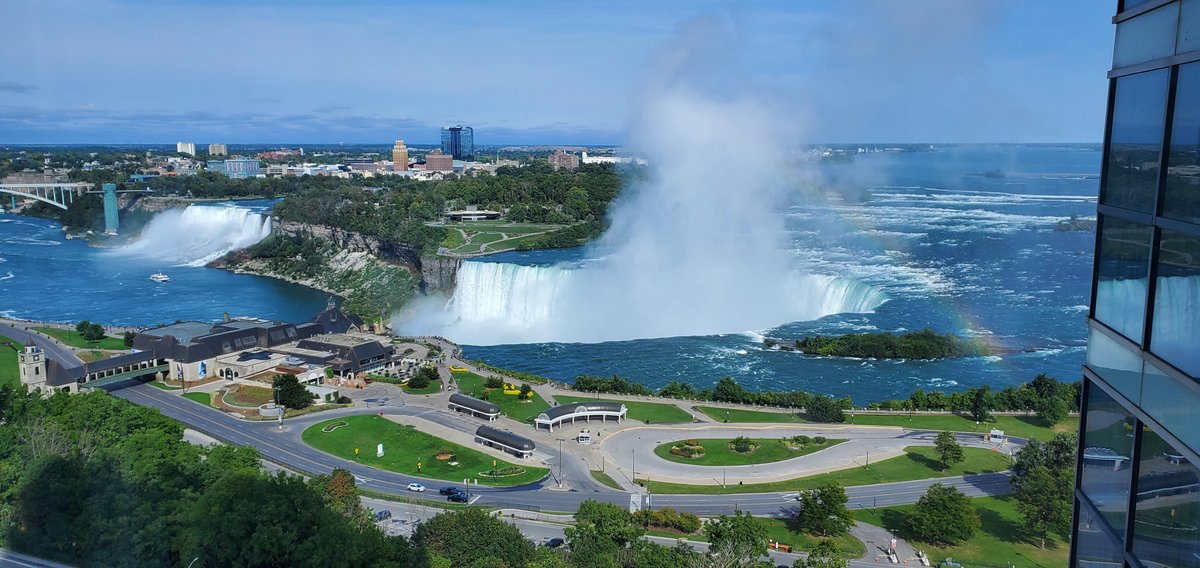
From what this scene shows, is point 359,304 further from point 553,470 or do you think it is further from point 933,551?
point 933,551

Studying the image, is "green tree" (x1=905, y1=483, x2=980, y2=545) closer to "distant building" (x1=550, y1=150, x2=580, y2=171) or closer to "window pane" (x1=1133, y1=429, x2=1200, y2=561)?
"window pane" (x1=1133, y1=429, x2=1200, y2=561)

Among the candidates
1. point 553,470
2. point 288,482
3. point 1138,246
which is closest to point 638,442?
point 553,470

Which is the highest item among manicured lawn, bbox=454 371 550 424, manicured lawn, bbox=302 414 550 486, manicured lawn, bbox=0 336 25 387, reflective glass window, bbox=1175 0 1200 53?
reflective glass window, bbox=1175 0 1200 53

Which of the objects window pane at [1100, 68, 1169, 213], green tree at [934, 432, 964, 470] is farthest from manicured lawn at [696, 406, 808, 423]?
window pane at [1100, 68, 1169, 213]

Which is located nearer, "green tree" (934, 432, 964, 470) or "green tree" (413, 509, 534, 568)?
"green tree" (413, 509, 534, 568)

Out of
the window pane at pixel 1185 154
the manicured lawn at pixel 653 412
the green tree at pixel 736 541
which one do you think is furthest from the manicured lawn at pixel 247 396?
the window pane at pixel 1185 154
